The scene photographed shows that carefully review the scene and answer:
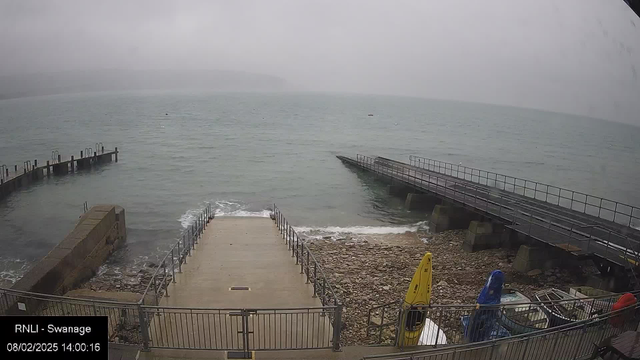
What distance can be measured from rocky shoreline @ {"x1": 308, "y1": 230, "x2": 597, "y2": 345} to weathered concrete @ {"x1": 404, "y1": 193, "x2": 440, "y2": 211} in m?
6.72

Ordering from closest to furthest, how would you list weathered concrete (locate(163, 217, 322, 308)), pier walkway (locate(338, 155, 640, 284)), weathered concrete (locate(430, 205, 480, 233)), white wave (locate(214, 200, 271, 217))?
weathered concrete (locate(163, 217, 322, 308)) < pier walkway (locate(338, 155, 640, 284)) < weathered concrete (locate(430, 205, 480, 233)) < white wave (locate(214, 200, 271, 217))

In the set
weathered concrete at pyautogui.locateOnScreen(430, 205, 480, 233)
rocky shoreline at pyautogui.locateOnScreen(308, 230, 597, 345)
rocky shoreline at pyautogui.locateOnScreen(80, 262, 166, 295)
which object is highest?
weathered concrete at pyautogui.locateOnScreen(430, 205, 480, 233)

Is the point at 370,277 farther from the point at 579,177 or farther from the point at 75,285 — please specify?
the point at 579,177

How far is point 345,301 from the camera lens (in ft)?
46.4

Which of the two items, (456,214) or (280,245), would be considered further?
(456,214)

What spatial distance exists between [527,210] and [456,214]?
4275 millimetres

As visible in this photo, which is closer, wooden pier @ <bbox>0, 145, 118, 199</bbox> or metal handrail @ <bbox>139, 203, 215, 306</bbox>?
metal handrail @ <bbox>139, 203, 215, 306</bbox>

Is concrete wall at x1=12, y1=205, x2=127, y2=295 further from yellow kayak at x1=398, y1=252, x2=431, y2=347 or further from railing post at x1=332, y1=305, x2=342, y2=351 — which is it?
yellow kayak at x1=398, y1=252, x2=431, y2=347

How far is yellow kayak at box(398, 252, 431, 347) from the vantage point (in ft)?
25.1

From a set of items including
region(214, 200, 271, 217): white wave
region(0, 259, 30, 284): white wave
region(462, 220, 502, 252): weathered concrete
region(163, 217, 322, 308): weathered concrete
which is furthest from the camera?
region(214, 200, 271, 217): white wave

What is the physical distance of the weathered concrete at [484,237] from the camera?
20406mm

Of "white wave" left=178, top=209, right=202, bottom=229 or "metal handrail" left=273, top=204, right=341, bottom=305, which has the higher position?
"metal handrail" left=273, top=204, right=341, bottom=305

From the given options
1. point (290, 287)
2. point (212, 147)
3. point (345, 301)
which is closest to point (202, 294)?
point (290, 287)

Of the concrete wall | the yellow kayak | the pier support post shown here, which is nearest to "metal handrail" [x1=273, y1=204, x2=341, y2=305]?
the yellow kayak
